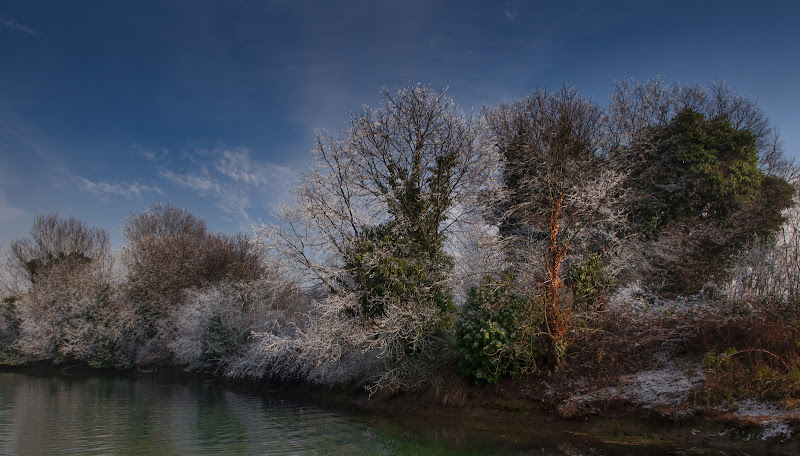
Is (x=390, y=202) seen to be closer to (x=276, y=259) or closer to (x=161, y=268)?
(x=276, y=259)

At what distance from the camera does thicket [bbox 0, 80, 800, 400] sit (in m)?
15.6

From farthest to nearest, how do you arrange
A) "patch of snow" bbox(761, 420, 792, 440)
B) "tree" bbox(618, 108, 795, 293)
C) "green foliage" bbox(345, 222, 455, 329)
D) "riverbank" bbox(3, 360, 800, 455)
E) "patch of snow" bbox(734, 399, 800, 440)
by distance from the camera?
"tree" bbox(618, 108, 795, 293)
"green foliage" bbox(345, 222, 455, 329)
"riverbank" bbox(3, 360, 800, 455)
"patch of snow" bbox(734, 399, 800, 440)
"patch of snow" bbox(761, 420, 792, 440)

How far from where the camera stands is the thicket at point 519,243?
15633 millimetres

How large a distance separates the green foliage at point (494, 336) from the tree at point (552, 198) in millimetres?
624

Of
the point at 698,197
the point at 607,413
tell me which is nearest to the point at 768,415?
the point at 607,413

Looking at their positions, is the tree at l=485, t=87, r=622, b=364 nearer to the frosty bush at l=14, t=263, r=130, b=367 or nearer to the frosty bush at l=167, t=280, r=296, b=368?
the frosty bush at l=167, t=280, r=296, b=368

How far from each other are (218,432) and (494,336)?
8.30 metres

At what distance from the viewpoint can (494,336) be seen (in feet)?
50.6

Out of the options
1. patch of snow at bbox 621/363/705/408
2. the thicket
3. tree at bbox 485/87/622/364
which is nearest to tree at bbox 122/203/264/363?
the thicket

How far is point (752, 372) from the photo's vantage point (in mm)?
11812

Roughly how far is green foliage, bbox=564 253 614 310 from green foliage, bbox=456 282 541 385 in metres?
1.89

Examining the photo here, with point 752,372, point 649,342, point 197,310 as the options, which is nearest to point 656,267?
point 649,342

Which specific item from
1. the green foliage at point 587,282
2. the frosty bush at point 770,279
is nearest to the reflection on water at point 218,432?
the green foliage at point 587,282

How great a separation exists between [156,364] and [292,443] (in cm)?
3120
